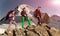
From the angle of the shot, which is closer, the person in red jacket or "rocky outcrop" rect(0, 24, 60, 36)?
"rocky outcrop" rect(0, 24, 60, 36)

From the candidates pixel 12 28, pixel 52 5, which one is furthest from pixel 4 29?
pixel 52 5

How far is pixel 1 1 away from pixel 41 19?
122cm

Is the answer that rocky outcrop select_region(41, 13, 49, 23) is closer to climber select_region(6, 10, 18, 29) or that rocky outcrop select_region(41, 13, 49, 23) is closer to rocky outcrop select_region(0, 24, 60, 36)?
rocky outcrop select_region(0, 24, 60, 36)

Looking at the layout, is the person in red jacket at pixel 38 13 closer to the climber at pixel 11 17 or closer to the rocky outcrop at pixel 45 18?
the rocky outcrop at pixel 45 18

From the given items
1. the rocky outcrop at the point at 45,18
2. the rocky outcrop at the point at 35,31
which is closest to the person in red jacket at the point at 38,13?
A: the rocky outcrop at the point at 45,18

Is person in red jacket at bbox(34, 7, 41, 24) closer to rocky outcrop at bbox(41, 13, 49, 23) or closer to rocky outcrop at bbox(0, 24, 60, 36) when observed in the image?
rocky outcrop at bbox(41, 13, 49, 23)

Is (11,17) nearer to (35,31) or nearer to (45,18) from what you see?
(35,31)

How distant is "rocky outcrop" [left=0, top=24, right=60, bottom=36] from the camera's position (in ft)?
65.0

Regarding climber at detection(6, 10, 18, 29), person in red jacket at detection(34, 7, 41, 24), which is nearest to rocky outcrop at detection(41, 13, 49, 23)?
person in red jacket at detection(34, 7, 41, 24)

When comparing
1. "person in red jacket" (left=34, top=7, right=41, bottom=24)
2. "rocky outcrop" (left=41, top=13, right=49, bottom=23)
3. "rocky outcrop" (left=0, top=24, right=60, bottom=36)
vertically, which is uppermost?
"person in red jacket" (left=34, top=7, right=41, bottom=24)

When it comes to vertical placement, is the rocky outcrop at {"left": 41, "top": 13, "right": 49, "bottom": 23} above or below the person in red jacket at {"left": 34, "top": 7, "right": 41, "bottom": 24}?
below

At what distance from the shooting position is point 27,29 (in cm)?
1991

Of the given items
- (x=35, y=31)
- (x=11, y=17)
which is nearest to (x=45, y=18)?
(x=35, y=31)

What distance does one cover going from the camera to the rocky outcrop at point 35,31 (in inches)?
779
